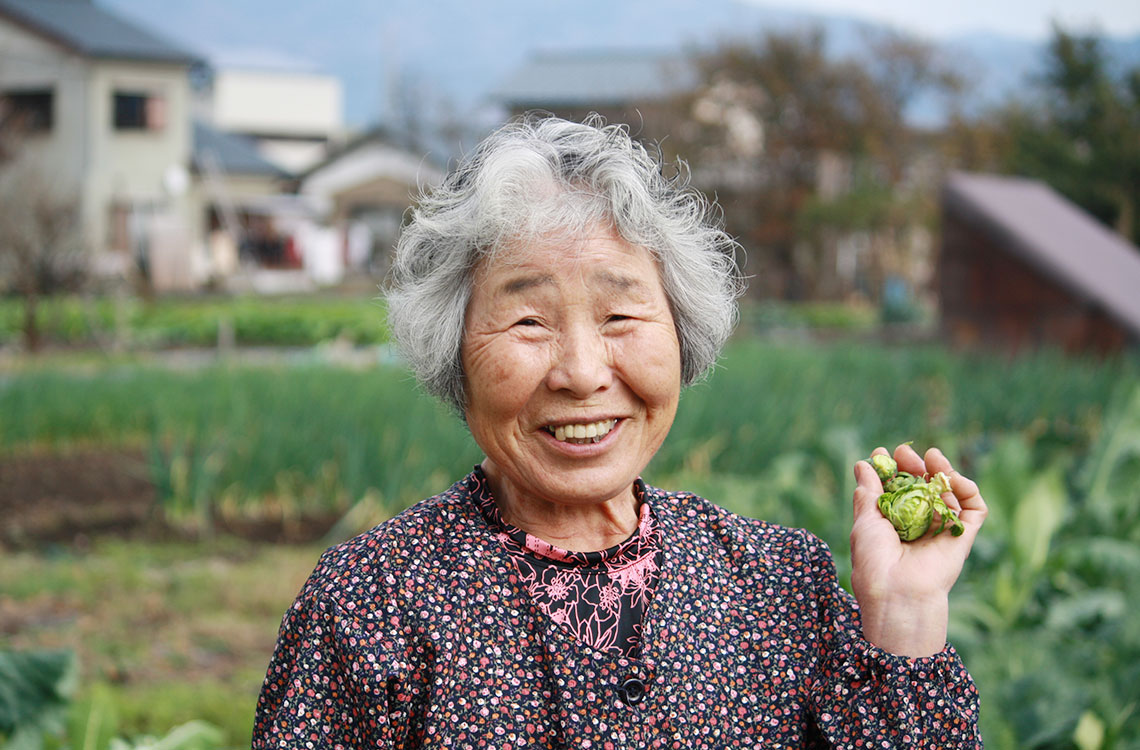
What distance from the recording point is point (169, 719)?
3377 millimetres

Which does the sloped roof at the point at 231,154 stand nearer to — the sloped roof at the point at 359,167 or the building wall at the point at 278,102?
the sloped roof at the point at 359,167

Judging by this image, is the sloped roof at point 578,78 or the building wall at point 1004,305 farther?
the sloped roof at point 578,78

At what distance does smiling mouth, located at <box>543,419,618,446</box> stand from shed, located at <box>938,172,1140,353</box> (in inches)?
303

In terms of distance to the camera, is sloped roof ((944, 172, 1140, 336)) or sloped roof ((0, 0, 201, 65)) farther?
sloped roof ((0, 0, 201, 65))

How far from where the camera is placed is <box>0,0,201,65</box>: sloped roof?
81.6 ft

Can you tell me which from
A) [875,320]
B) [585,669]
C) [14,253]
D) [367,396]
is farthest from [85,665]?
[875,320]

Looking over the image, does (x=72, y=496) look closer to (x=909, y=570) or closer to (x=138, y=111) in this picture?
(x=909, y=570)

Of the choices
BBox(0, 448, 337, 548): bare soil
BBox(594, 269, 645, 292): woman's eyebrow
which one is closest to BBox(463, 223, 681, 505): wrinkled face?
BBox(594, 269, 645, 292): woman's eyebrow

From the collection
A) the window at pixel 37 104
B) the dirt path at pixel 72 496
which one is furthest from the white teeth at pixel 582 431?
the window at pixel 37 104

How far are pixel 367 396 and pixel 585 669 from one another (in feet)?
15.9

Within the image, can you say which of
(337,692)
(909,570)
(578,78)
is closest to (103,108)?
(578,78)

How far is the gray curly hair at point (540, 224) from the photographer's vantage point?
1561 millimetres

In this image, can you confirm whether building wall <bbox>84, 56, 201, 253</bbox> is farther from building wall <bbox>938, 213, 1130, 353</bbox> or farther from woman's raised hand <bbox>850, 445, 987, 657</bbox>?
woman's raised hand <bbox>850, 445, 987, 657</bbox>

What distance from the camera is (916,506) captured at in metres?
1.48
